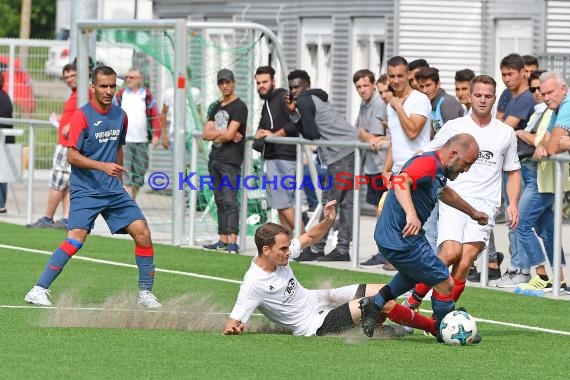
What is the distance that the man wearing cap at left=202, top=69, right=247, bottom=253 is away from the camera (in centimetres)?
1828

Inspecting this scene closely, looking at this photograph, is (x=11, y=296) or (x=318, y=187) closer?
(x=11, y=296)

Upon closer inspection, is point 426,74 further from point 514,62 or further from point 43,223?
point 43,223

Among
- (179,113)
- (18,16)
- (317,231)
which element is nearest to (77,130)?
(317,231)

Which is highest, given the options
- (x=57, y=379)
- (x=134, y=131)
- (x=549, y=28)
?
(x=549, y=28)

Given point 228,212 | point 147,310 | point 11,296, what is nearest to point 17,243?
point 228,212

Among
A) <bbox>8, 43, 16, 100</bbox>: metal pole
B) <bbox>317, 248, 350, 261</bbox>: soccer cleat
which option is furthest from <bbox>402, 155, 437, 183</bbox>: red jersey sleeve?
<bbox>8, 43, 16, 100</bbox>: metal pole

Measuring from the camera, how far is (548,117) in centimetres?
1523

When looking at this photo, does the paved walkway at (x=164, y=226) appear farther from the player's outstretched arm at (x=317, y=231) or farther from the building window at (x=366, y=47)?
the player's outstretched arm at (x=317, y=231)

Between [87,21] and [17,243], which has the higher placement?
[87,21]

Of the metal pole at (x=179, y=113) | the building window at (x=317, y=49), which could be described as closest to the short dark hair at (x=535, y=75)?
the metal pole at (x=179, y=113)

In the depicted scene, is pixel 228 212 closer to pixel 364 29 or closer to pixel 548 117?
pixel 548 117

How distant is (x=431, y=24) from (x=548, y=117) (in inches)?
395

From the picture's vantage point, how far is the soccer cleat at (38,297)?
13273 millimetres

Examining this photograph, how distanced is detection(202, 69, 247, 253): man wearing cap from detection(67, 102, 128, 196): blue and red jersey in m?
4.78
